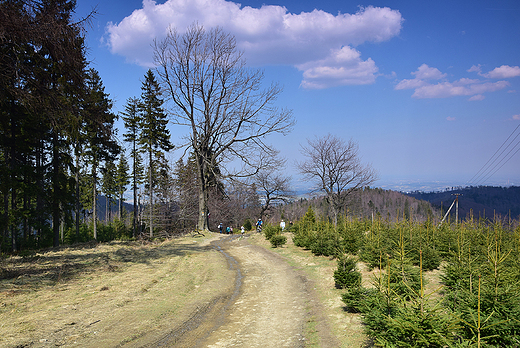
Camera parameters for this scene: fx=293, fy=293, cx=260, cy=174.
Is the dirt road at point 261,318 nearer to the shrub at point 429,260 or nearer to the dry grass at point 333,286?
the dry grass at point 333,286

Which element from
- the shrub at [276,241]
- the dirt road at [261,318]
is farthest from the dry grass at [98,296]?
Result: the shrub at [276,241]

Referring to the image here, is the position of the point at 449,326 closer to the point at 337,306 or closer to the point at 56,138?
the point at 337,306

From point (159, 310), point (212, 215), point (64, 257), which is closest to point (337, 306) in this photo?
point (159, 310)

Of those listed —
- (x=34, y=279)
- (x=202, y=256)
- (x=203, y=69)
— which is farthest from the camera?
(x=203, y=69)

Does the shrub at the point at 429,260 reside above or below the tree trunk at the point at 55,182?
below

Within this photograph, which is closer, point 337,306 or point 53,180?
point 337,306

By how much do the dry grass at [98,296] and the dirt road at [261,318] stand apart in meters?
0.53

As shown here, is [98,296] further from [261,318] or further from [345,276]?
[345,276]

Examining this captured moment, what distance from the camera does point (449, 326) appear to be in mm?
4145

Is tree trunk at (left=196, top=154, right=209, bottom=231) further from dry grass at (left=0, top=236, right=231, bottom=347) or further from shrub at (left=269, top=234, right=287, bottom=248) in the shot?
dry grass at (left=0, top=236, right=231, bottom=347)

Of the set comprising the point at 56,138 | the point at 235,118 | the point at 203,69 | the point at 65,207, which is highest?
the point at 203,69

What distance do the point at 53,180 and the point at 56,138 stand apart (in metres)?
2.64

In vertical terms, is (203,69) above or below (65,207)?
above

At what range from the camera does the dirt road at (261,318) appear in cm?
580
